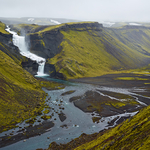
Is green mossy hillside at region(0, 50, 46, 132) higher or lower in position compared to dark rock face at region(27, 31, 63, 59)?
lower

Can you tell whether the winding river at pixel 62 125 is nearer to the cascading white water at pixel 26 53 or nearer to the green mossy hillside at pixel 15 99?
the green mossy hillside at pixel 15 99

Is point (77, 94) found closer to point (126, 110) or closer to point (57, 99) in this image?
point (57, 99)

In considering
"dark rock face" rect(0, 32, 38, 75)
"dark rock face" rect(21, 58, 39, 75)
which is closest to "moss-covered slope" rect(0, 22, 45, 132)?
"dark rock face" rect(0, 32, 38, 75)

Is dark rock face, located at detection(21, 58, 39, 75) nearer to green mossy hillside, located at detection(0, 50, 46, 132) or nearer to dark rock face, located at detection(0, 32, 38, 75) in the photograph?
dark rock face, located at detection(0, 32, 38, 75)

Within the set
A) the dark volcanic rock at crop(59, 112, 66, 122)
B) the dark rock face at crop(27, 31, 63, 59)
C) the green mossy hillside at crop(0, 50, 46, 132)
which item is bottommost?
the dark volcanic rock at crop(59, 112, 66, 122)

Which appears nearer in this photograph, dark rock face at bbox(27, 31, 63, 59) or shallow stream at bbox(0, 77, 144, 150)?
shallow stream at bbox(0, 77, 144, 150)

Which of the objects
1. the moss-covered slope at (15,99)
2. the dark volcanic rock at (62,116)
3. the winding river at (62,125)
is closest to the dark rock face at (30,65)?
the moss-covered slope at (15,99)
